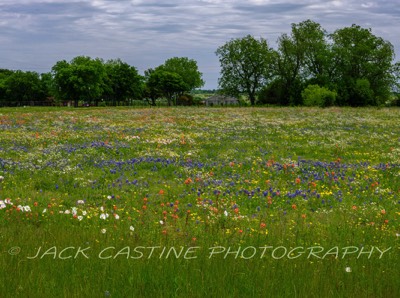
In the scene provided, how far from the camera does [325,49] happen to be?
98.8 meters

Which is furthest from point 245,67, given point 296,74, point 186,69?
point 186,69

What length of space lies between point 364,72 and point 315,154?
8644 centimetres

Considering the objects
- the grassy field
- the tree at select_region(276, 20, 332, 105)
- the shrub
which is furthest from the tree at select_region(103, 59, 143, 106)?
the grassy field

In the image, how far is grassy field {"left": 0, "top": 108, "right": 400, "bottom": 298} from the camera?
205 inches

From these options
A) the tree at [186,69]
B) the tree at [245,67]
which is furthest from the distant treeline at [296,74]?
the tree at [186,69]

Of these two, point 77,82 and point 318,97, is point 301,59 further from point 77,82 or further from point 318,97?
point 77,82

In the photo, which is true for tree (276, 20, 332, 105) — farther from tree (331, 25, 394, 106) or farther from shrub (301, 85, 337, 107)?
shrub (301, 85, 337, 107)

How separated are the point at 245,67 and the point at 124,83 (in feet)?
136

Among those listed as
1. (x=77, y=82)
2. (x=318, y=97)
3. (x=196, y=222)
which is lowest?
(x=196, y=222)

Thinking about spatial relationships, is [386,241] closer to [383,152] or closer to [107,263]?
[107,263]

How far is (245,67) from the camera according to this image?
365 feet

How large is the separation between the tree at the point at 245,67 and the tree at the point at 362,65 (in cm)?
1867

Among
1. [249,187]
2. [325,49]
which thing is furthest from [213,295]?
[325,49]

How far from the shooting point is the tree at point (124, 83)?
132750 mm
